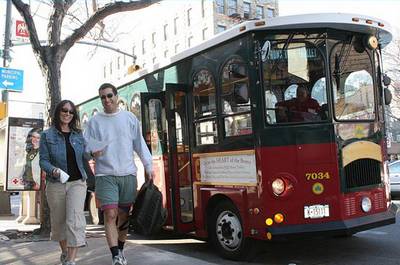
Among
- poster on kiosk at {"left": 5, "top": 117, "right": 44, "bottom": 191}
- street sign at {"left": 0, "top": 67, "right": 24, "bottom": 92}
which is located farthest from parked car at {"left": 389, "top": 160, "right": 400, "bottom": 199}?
street sign at {"left": 0, "top": 67, "right": 24, "bottom": 92}

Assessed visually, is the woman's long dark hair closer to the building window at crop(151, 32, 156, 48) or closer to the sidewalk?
the sidewalk

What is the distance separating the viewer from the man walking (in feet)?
17.7

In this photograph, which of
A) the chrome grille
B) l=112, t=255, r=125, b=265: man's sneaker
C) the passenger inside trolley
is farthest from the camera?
the chrome grille

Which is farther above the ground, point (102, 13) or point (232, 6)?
point (232, 6)

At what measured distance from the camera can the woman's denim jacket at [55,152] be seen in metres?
5.36

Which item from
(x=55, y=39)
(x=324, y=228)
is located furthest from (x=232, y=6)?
(x=324, y=228)

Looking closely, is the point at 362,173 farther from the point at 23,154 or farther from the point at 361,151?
the point at 23,154

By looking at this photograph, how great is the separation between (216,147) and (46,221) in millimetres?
3554

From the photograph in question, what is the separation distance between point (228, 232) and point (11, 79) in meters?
11.9

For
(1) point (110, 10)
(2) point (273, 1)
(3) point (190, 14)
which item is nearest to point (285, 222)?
(1) point (110, 10)

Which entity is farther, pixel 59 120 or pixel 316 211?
pixel 316 211

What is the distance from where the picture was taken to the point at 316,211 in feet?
20.1

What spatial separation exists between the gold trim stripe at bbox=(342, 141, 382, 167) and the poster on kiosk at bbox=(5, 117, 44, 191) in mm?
6143

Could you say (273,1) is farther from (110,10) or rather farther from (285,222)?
(285,222)
